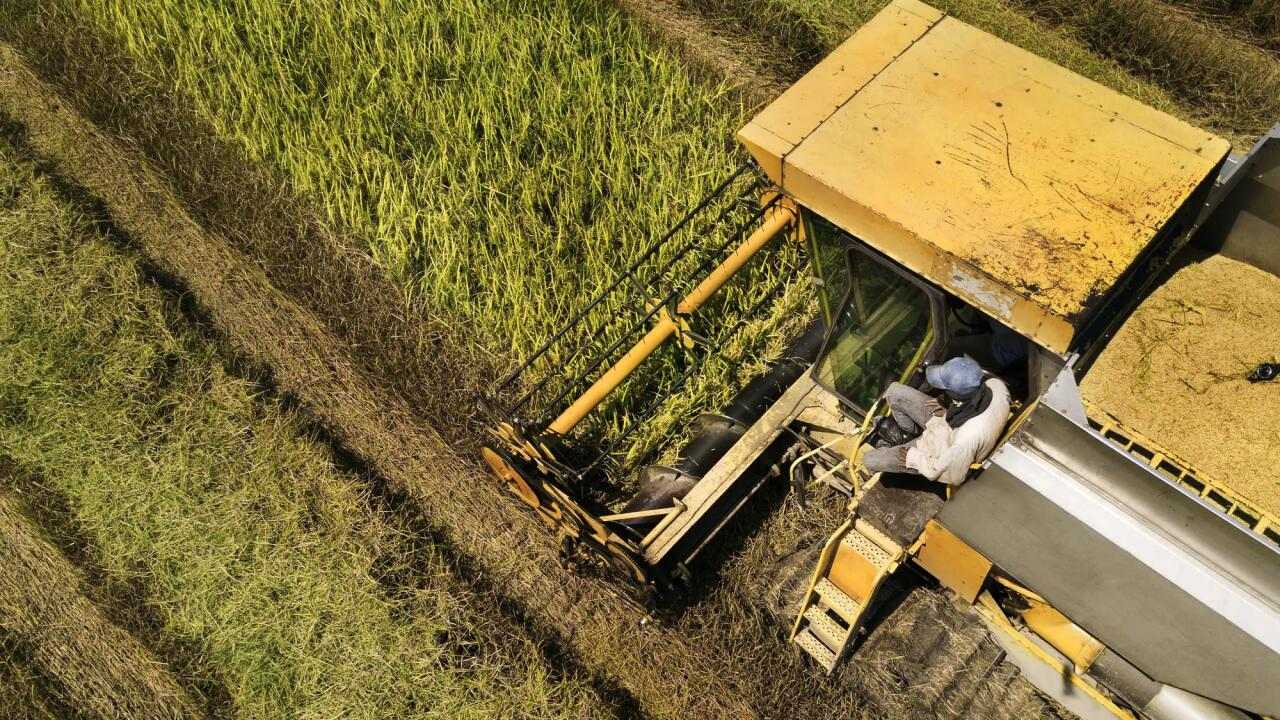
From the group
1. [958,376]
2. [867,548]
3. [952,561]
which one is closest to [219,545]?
[867,548]

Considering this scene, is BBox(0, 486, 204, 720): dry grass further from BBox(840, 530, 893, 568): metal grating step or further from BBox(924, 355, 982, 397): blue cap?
BBox(924, 355, 982, 397): blue cap

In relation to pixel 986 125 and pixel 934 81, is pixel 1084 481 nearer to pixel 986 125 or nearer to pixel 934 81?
pixel 986 125

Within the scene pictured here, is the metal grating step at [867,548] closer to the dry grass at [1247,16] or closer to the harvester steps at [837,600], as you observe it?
the harvester steps at [837,600]

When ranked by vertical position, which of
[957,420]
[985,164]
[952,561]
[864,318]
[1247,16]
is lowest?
[952,561]

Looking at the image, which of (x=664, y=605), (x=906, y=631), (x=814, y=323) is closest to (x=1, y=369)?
(x=664, y=605)

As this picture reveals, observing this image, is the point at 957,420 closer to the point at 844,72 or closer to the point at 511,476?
the point at 844,72

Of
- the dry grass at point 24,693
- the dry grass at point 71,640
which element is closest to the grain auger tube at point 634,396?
the dry grass at point 71,640

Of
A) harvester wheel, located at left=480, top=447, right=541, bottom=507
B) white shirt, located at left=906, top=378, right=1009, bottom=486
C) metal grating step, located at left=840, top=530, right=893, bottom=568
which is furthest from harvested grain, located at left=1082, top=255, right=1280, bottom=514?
harvester wheel, located at left=480, top=447, right=541, bottom=507

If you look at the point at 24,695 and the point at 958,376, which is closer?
the point at 958,376
